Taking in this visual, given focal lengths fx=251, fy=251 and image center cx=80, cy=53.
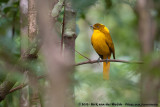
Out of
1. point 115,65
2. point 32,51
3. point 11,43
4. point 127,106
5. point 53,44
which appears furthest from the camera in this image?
point 115,65

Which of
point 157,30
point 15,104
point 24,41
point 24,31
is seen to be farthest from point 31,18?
point 157,30

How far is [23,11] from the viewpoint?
259cm

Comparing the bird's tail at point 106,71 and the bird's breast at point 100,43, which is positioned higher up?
the bird's breast at point 100,43

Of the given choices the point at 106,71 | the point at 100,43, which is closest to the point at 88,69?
the point at 106,71

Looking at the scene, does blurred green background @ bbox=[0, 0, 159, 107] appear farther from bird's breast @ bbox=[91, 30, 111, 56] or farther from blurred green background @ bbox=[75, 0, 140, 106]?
Result: bird's breast @ bbox=[91, 30, 111, 56]

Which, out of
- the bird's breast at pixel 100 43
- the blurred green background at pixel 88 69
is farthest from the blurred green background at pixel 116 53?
the bird's breast at pixel 100 43

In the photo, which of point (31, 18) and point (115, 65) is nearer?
point (31, 18)

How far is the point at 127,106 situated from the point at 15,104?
1.31 meters

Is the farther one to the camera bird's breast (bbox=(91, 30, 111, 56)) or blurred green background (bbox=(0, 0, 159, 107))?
bird's breast (bbox=(91, 30, 111, 56))

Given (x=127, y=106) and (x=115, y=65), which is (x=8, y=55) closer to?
(x=127, y=106)

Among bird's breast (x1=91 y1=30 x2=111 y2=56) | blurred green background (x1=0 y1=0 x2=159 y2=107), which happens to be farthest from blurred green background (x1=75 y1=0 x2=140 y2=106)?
bird's breast (x1=91 y1=30 x2=111 y2=56)

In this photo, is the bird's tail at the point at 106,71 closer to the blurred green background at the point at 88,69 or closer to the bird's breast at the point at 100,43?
the blurred green background at the point at 88,69

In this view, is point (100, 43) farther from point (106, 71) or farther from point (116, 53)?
point (116, 53)

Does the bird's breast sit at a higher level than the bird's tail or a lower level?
higher
